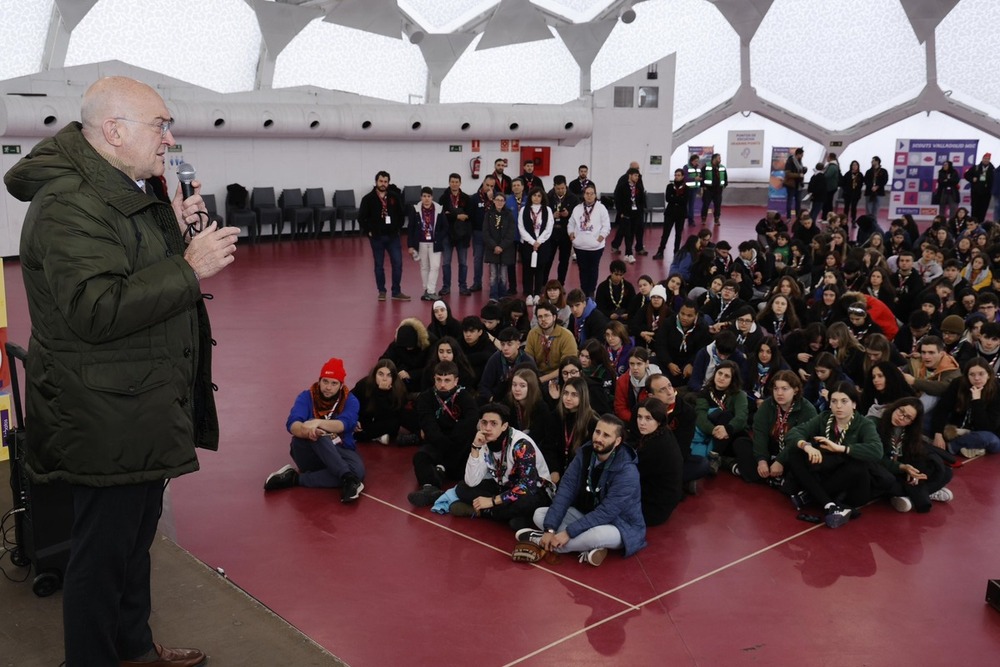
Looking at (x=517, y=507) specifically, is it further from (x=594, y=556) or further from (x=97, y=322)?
(x=97, y=322)

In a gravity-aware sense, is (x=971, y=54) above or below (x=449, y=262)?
above

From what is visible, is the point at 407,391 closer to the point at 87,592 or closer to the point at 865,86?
the point at 87,592

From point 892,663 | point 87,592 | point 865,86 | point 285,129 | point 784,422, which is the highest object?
point 865,86

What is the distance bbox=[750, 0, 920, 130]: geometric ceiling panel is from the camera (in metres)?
27.7

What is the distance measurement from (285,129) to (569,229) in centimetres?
→ 857

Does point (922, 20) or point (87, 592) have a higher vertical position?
point (922, 20)

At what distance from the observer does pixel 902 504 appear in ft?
22.6

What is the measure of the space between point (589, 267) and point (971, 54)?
19.8 m

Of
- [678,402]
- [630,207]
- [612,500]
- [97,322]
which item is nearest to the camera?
[97,322]

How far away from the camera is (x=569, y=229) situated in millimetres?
14055

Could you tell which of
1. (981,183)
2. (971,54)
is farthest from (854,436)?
(971,54)

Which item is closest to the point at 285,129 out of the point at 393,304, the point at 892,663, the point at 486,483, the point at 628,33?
the point at 393,304

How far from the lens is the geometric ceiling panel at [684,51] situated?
26.4m

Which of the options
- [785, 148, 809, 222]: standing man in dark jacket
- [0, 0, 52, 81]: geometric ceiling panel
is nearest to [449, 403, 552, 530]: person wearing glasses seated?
[0, 0, 52, 81]: geometric ceiling panel
